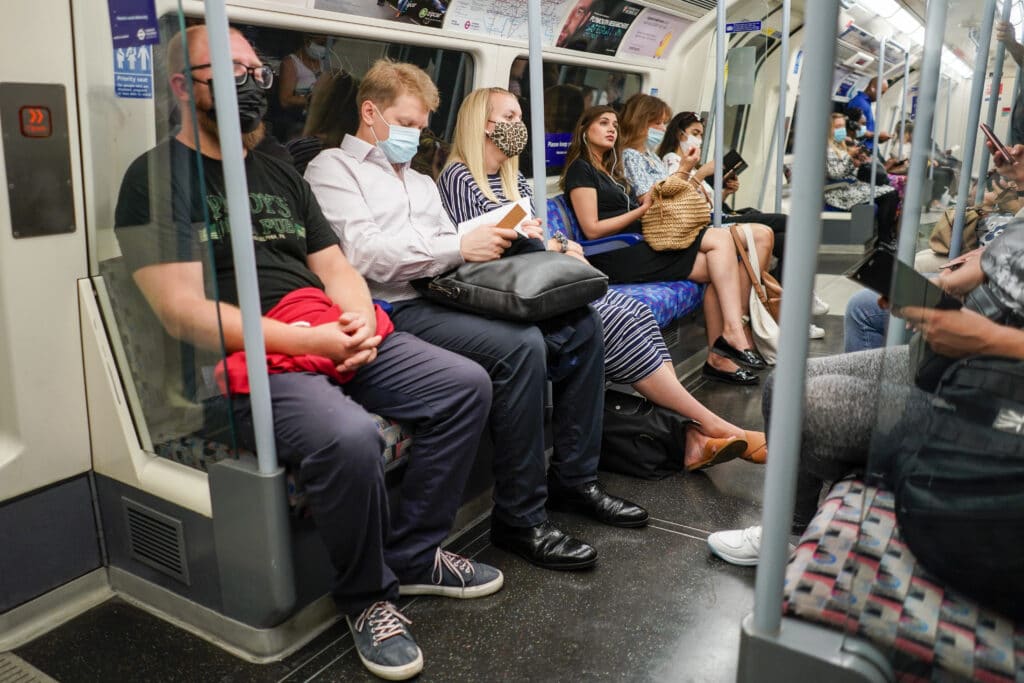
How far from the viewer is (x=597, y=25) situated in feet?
17.1

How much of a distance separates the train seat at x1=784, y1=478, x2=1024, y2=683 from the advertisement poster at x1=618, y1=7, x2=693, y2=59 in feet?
16.3

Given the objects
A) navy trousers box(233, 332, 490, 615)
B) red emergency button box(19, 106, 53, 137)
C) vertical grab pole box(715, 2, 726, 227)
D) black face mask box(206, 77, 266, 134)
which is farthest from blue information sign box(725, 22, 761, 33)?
red emergency button box(19, 106, 53, 137)

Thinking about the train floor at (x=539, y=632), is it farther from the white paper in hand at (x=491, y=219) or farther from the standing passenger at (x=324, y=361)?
the white paper in hand at (x=491, y=219)

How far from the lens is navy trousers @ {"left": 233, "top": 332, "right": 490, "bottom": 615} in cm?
193

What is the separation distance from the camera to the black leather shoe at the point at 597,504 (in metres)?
2.75

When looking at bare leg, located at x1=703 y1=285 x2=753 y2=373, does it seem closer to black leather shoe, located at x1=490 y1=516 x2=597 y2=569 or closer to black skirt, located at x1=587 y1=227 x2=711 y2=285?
black skirt, located at x1=587 y1=227 x2=711 y2=285

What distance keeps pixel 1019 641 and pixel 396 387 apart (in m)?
1.56

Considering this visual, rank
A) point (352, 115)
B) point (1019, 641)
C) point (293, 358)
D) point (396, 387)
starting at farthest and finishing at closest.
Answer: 1. point (352, 115)
2. point (396, 387)
3. point (293, 358)
4. point (1019, 641)

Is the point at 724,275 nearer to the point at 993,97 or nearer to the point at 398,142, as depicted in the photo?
the point at 993,97

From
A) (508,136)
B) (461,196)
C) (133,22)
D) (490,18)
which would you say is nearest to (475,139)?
(508,136)

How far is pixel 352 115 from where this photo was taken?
136 inches

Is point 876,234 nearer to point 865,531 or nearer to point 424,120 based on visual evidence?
→ point 424,120

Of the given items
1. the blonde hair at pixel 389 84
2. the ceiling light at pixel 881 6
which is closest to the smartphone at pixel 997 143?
the blonde hair at pixel 389 84

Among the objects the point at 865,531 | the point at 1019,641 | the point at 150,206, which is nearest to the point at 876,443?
the point at 865,531
